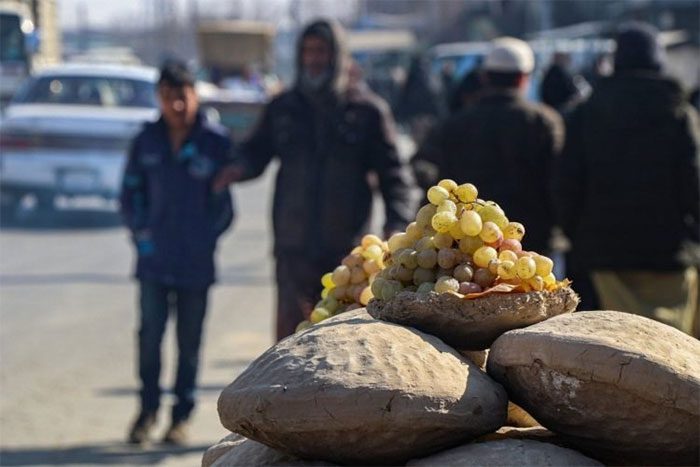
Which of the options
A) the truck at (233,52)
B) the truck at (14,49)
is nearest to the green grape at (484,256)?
the truck at (14,49)

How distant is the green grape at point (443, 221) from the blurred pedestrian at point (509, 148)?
3792mm

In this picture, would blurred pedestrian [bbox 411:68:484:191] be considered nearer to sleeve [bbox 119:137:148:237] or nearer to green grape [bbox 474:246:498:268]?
sleeve [bbox 119:137:148:237]

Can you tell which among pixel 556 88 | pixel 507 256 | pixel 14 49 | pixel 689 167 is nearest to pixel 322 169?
pixel 689 167

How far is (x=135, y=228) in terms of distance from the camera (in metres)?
7.14

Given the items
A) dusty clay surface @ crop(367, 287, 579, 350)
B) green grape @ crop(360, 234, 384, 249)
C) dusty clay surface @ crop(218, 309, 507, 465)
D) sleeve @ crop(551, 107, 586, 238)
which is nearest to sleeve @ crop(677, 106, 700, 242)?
sleeve @ crop(551, 107, 586, 238)

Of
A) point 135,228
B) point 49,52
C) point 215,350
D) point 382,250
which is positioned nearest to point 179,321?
point 135,228

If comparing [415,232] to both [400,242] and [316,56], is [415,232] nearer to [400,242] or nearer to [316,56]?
[400,242]

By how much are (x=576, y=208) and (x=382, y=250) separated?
10.1 ft

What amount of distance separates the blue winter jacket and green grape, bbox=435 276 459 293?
14.1 feet

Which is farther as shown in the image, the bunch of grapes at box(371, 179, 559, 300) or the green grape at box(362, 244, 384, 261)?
the green grape at box(362, 244, 384, 261)

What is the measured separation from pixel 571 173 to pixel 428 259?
3.56m

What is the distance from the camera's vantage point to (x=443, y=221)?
9.84ft

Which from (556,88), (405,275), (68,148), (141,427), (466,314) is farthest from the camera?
(68,148)

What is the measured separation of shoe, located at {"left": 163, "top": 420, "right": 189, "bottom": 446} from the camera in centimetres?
726
